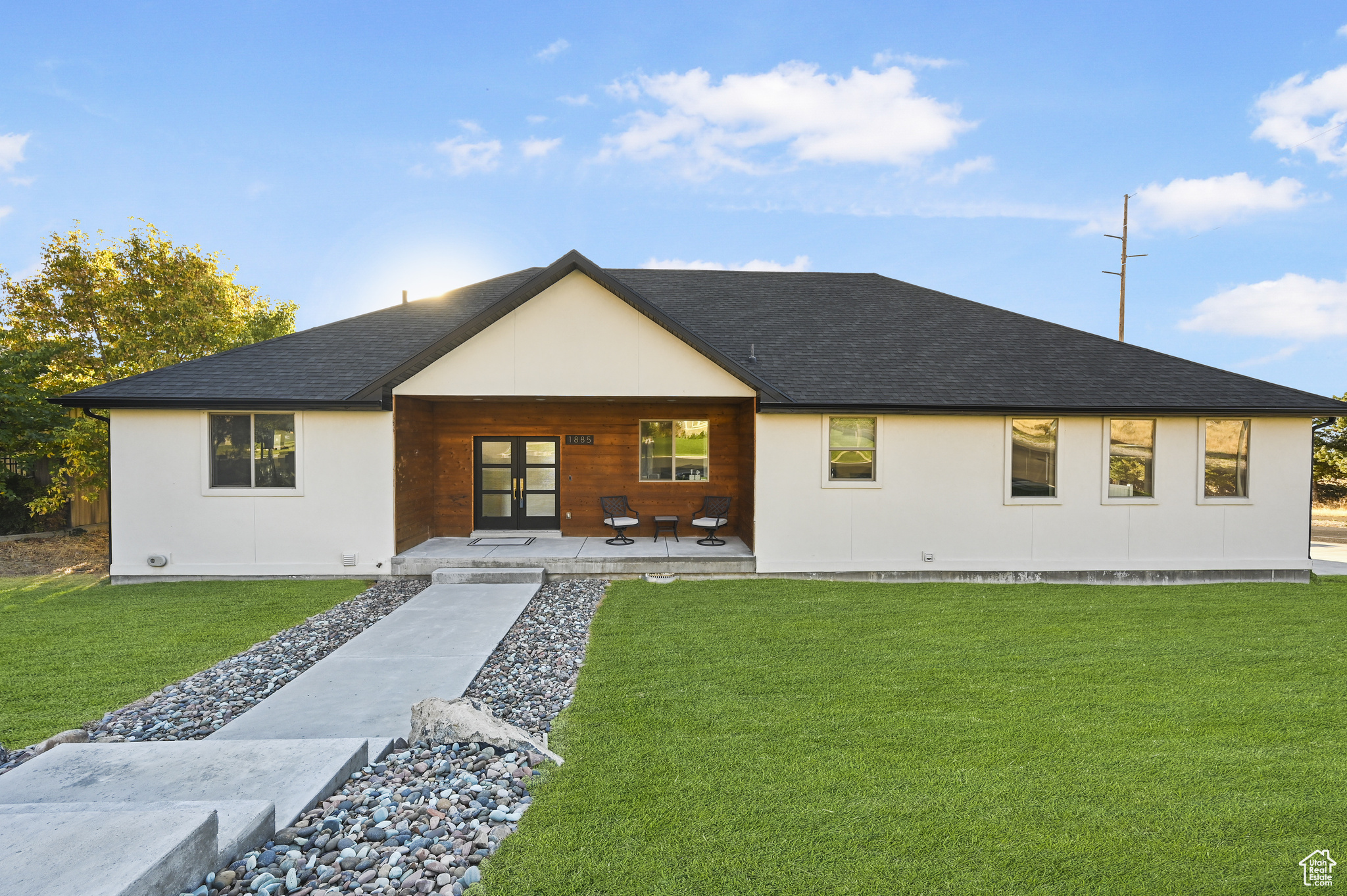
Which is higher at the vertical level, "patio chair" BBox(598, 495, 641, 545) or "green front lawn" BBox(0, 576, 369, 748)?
"patio chair" BBox(598, 495, 641, 545)

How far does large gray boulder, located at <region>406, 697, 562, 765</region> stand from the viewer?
12.7 ft

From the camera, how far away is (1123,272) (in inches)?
830

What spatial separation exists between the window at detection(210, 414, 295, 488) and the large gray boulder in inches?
280

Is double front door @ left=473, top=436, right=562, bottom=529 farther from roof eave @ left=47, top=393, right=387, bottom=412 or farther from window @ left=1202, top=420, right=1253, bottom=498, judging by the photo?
window @ left=1202, top=420, right=1253, bottom=498

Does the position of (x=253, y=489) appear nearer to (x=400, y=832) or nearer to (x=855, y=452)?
(x=400, y=832)

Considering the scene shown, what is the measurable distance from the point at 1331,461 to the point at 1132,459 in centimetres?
1649

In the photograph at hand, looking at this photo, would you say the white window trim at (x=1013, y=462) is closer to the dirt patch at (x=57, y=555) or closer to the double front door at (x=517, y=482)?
the double front door at (x=517, y=482)

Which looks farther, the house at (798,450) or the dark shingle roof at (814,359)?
the house at (798,450)

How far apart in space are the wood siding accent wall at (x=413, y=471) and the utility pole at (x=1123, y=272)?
72.3ft

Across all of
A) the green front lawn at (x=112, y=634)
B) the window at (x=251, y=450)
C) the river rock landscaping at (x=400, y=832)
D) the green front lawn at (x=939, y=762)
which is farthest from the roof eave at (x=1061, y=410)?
the window at (x=251, y=450)

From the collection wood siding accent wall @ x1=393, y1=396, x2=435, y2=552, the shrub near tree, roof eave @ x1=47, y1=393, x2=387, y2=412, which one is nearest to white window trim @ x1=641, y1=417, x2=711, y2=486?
wood siding accent wall @ x1=393, y1=396, x2=435, y2=552

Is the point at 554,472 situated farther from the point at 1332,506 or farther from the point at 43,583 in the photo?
the point at 1332,506

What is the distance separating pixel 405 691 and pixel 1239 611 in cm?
974

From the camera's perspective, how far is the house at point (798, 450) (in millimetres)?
9516
